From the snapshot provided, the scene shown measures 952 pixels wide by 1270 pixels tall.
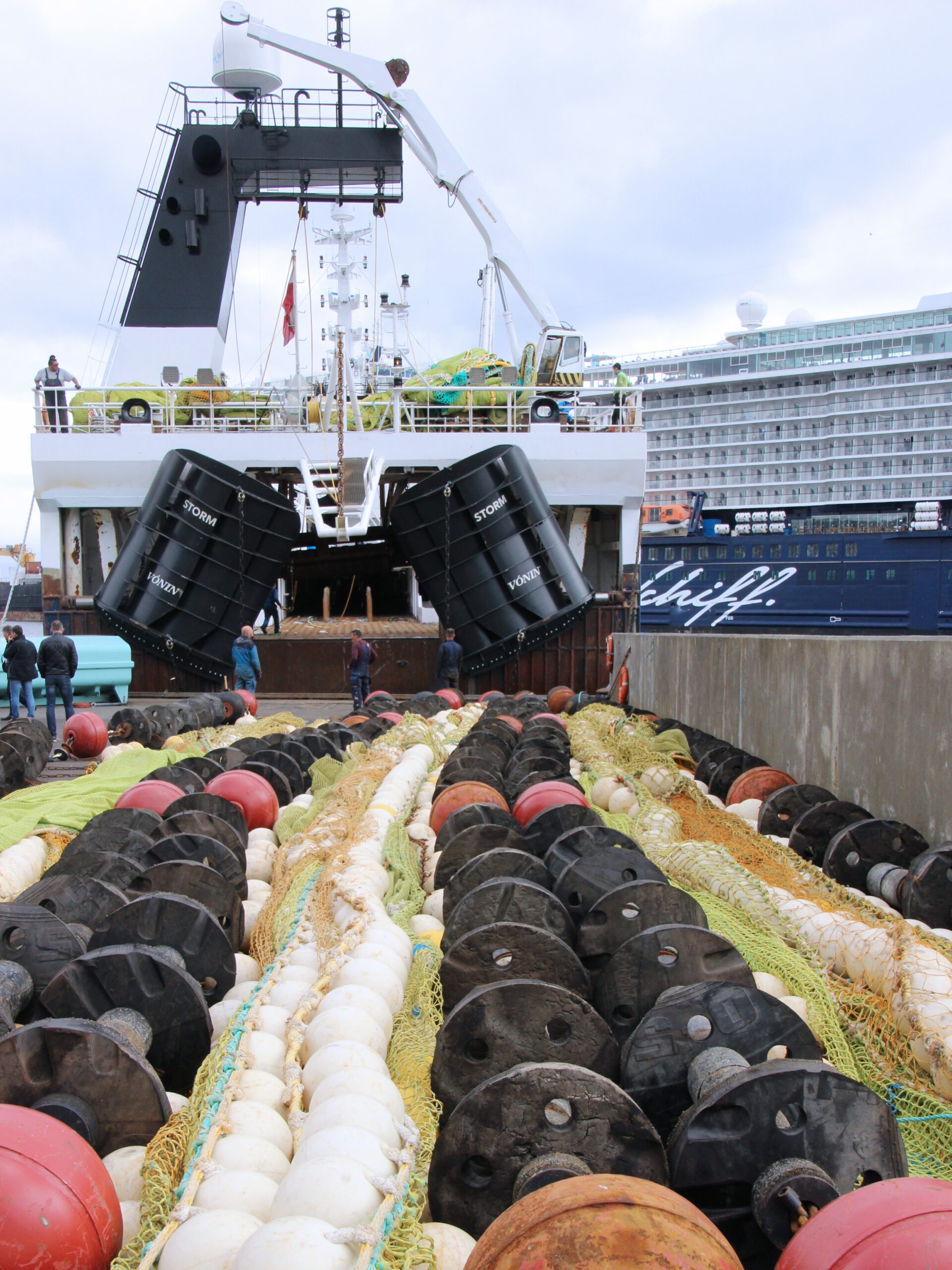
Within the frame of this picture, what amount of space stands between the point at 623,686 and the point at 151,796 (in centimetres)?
875

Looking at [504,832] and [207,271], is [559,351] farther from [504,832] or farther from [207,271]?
[504,832]

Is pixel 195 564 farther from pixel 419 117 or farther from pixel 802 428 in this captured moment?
pixel 802 428

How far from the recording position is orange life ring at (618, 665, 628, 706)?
1391 cm

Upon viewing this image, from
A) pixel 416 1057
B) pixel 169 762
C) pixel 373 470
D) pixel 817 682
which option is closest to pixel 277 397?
pixel 373 470

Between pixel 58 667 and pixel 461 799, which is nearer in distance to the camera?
pixel 461 799

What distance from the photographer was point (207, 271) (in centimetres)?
2108

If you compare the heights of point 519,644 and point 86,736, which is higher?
point 519,644

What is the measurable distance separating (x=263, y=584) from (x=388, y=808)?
10.6 meters

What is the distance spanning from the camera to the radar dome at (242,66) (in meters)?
21.3

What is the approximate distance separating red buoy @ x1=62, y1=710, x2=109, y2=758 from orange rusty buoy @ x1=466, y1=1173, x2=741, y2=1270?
28.7 feet

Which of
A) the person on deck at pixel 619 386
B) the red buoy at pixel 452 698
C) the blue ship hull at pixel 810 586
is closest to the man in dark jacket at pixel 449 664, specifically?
the red buoy at pixel 452 698

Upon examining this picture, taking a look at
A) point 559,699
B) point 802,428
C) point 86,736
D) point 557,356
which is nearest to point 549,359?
point 557,356

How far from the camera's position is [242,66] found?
21.4 metres

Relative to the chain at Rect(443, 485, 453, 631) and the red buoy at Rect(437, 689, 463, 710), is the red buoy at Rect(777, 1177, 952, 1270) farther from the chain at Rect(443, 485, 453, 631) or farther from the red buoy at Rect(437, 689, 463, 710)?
the chain at Rect(443, 485, 453, 631)
